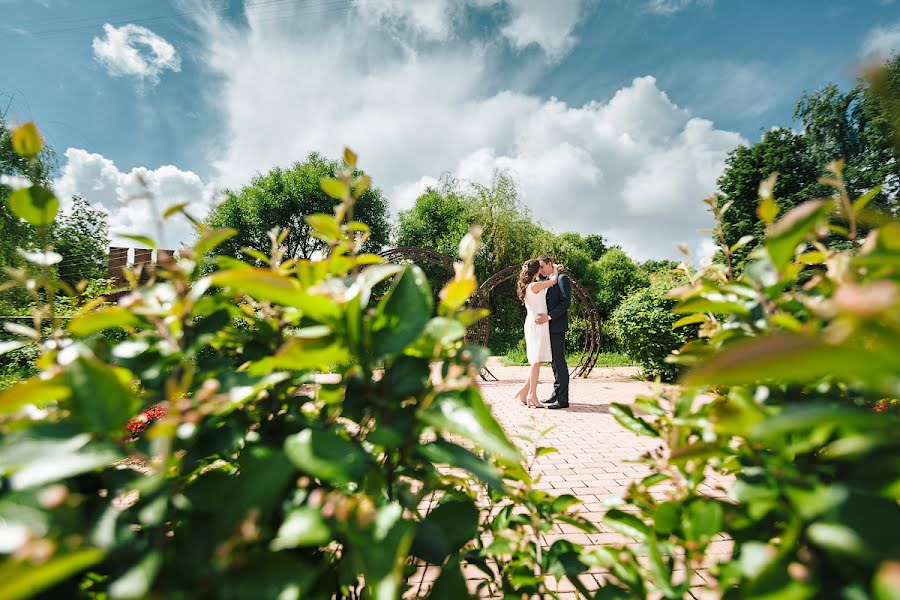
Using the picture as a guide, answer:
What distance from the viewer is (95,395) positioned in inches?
21.2

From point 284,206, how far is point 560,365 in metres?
22.3

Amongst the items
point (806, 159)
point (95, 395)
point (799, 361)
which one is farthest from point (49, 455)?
point (806, 159)

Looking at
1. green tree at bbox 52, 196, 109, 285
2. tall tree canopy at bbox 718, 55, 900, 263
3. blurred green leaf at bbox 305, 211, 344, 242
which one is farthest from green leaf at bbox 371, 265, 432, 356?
tall tree canopy at bbox 718, 55, 900, 263

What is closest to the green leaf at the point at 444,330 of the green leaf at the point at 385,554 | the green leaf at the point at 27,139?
the green leaf at the point at 385,554

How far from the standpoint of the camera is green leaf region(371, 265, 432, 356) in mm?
644

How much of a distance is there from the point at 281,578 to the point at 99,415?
32cm

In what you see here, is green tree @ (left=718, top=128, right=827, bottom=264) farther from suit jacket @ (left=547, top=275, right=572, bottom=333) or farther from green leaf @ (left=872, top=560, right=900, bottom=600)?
green leaf @ (left=872, top=560, right=900, bottom=600)

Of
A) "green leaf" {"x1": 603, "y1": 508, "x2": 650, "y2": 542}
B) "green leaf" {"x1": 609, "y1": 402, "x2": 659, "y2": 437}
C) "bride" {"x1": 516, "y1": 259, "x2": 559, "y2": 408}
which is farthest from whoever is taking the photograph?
"bride" {"x1": 516, "y1": 259, "x2": 559, "y2": 408}

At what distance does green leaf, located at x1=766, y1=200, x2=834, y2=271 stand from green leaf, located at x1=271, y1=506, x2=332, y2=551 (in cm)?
75

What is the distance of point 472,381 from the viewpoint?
2.08ft

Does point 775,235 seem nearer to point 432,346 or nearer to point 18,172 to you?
point 432,346

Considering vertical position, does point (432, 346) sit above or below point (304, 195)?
below

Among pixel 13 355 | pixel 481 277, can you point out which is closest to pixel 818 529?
pixel 13 355

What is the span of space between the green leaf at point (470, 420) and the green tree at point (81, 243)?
18.3 meters
